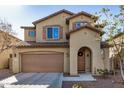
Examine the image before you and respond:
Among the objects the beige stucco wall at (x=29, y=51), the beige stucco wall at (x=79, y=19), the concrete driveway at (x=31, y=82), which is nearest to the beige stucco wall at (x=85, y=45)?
the beige stucco wall at (x=29, y=51)

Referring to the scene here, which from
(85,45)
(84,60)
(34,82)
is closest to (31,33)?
(84,60)

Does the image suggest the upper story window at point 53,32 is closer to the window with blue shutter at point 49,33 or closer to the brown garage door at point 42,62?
the window with blue shutter at point 49,33

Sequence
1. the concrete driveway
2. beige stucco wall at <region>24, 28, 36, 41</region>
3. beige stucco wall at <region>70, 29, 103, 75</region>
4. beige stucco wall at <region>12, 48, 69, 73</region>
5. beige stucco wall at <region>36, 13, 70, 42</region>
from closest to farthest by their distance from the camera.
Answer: the concrete driveway < beige stucco wall at <region>70, 29, 103, 75</region> < beige stucco wall at <region>12, 48, 69, 73</region> < beige stucco wall at <region>36, 13, 70, 42</region> < beige stucco wall at <region>24, 28, 36, 41</region>

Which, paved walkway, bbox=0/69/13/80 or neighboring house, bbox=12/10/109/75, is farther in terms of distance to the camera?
neighboring house, bbox=12/10/109/75

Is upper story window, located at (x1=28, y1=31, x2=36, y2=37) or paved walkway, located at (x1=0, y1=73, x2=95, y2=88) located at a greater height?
upper story window, located at (x1=28, y1=31, x2=36, y2=37)

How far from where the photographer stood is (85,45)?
22922 millimetres

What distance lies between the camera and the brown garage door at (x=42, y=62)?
24.8 m

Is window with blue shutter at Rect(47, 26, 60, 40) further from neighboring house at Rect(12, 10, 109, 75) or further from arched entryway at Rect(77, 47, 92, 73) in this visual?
arched entryway at Rect(77, 47, 92, 73)

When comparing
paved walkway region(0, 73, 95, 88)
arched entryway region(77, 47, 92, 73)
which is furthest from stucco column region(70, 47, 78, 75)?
paved walkway region(0, 73, 95, 88)

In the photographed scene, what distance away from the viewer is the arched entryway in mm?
24672

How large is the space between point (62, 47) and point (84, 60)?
8.88 feet

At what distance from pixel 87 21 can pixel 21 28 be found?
25.2 ft

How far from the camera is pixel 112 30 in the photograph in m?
17.1
